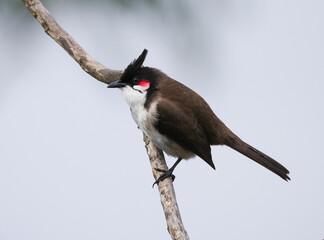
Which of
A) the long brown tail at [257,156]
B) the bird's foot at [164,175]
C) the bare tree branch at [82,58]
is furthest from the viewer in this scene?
the long brown tail at [257,156]

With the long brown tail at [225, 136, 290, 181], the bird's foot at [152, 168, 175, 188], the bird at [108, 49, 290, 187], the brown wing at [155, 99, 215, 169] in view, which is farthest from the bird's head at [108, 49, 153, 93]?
the long brown tail at [225, 136, 290, 181]

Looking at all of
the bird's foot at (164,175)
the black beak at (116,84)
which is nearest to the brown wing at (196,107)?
the black beak at (116,84)

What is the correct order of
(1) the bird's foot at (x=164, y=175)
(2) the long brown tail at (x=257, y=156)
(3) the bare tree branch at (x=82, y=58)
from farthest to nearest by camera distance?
(2) the long brown tail at (x=257, y=156) < (3) the bare tree branch at (x=82, y=58) < (1) the bird's foot at (x=164, y=175)

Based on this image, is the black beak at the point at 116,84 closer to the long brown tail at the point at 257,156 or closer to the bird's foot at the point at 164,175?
the bird's foot at the point at 164,175

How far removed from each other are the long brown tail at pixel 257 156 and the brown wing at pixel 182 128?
0.26 meters

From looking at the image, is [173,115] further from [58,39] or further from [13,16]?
[13,16]

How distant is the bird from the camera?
343cm

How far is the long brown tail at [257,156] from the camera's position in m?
3.70

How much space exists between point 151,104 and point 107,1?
0.69m

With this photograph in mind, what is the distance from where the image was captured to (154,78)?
139 inches

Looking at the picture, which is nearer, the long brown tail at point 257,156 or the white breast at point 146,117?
the white breast at point 146,117

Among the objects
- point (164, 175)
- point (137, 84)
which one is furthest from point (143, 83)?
point (164, 175)

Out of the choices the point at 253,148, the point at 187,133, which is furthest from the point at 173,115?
the point at 253,148

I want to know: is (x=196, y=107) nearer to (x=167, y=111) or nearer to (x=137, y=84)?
(x=167, y=111)
